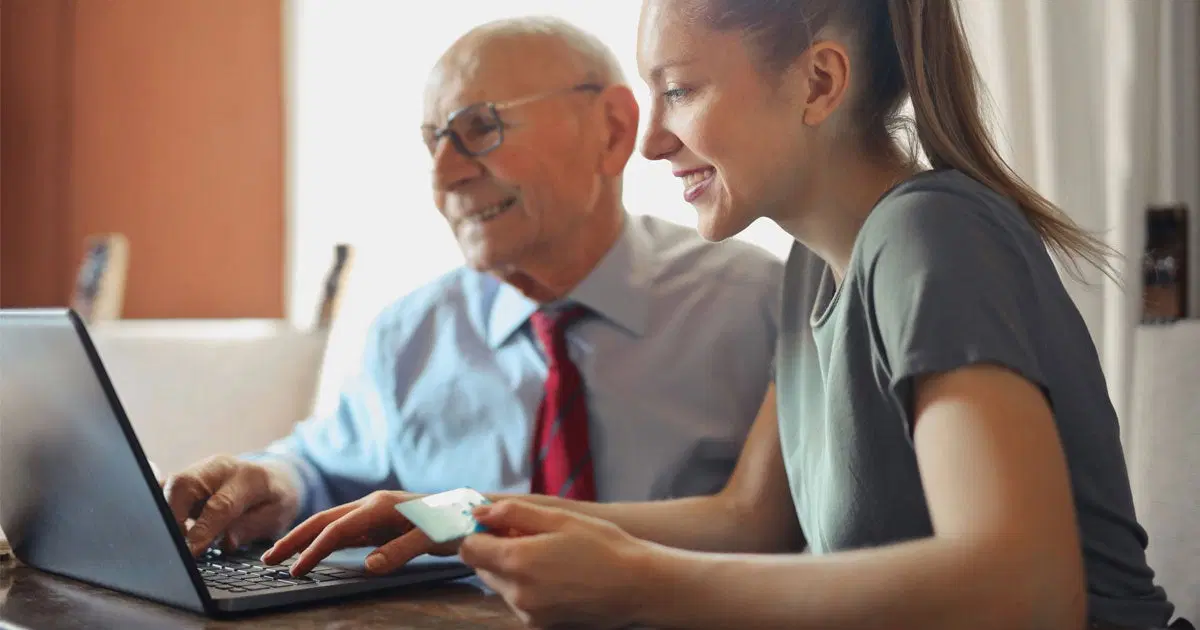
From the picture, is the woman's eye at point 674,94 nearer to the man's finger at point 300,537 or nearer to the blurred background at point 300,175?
the man's finger at point 300,537

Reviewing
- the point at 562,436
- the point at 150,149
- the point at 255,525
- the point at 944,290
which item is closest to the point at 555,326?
the point at 562,436

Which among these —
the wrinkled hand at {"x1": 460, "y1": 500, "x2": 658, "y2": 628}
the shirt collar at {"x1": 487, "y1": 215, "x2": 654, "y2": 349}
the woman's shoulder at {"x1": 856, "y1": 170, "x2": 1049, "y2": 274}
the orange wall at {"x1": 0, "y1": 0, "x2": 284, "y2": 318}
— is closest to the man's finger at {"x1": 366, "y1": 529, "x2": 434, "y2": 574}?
the wrinkled hand at {"x1": 460, "y1": 500, "x2": 658, "y2": 628}

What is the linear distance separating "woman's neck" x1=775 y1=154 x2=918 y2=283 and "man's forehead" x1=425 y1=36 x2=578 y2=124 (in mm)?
703

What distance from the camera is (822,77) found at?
911 mm

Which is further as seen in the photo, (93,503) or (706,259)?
(706,259)

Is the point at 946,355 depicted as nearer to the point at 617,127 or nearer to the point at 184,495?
the point at 184,495

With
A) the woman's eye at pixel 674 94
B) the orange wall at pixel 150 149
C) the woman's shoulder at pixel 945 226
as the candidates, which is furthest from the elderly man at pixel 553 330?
the orange wall at pixel 150 149

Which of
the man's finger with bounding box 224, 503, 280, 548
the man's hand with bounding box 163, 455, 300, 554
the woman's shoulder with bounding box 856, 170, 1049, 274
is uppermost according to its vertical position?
the woman's shoulder with bounding box 856, 170, 1049, 274

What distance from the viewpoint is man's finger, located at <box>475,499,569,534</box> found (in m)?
0.69

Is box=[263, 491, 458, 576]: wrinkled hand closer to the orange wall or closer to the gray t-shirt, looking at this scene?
the gray t-shirt

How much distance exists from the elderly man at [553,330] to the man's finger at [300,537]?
0.54 m

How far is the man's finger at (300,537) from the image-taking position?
3.06 ft

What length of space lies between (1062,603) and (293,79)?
3545 mm

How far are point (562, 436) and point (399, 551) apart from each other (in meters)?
0.60
